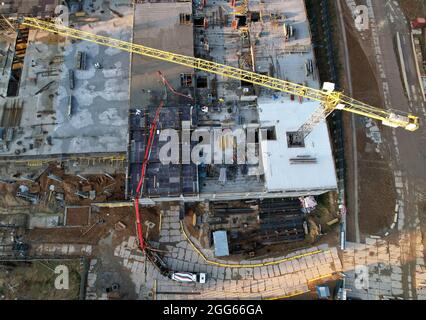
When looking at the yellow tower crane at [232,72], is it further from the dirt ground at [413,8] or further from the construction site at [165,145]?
the dirt ground at [413,8]

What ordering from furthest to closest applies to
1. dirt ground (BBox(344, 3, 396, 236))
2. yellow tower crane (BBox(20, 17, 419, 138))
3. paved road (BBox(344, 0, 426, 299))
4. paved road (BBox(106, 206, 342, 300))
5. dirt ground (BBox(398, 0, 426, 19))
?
dirt ground (BBox(398, 0, 426, 19)) → dirt ground (BBox(344, 3, 396, 236)) → paved road (BBox(344, 0, 426, 299)) → paved road (BBox(106, 206, 342, 300)) → yellow tower crane (BBox(20, 17, 419, 138))

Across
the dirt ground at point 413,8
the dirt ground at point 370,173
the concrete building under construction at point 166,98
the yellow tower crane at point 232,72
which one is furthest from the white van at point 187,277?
the dirt ground at point 413,8

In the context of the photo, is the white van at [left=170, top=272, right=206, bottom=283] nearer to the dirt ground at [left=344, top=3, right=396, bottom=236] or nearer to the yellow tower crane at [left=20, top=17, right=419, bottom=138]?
the dirt ground at [left=344, top=3, right=396, bottom=236]

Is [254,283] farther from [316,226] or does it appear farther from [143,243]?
[143,243]

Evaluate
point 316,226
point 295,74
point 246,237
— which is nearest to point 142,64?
point 295,74

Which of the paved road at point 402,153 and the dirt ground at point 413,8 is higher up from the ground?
the dirt ground at point 413,8

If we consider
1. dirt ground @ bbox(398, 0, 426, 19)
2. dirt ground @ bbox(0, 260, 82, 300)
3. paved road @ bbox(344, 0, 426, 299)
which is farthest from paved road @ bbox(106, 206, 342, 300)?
dirt ground @ bbox(398, 0, 426, 19)

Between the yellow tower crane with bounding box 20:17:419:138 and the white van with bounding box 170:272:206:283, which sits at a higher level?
the yellow tower crane with bounding box 20:17:419:138
